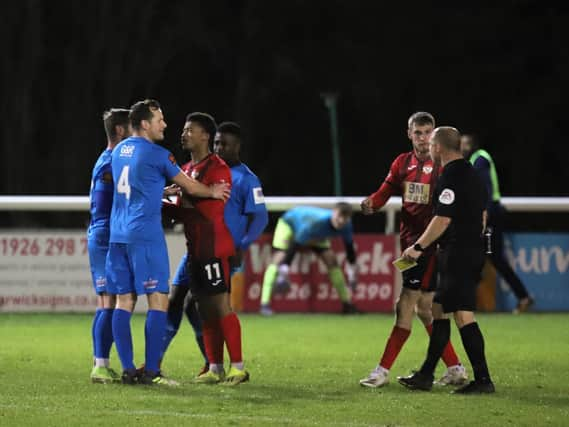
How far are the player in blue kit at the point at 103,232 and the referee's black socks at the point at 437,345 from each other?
2346 millimetres

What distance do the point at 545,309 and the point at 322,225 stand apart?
3607mm

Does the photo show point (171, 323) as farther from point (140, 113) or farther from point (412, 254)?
point (412, 254)

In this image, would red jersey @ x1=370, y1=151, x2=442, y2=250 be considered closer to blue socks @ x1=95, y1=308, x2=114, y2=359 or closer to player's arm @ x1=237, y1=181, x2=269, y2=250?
player's arm @ x1=237, y1=181, x2=269, y2=250

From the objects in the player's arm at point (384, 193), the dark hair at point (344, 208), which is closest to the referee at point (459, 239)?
the player's arm at point (384, 193)

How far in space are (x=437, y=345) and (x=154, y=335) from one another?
2.10m

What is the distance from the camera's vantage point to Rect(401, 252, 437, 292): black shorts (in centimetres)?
1036

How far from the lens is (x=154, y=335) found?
10039 millimetres

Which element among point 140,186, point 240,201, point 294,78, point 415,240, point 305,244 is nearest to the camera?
point 140,186

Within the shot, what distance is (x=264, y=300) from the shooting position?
1812 cm

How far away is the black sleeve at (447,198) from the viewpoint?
967cm

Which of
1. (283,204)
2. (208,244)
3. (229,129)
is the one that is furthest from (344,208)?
(208,244)

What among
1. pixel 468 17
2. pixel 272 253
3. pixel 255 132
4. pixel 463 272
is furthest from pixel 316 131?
pixel 463 272

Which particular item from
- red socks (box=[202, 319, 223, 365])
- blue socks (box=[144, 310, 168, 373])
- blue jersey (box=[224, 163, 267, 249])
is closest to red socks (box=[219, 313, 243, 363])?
red socks (box=[202, 319, 223, 365])

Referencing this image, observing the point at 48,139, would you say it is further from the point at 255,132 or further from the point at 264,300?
the point at 264,300
